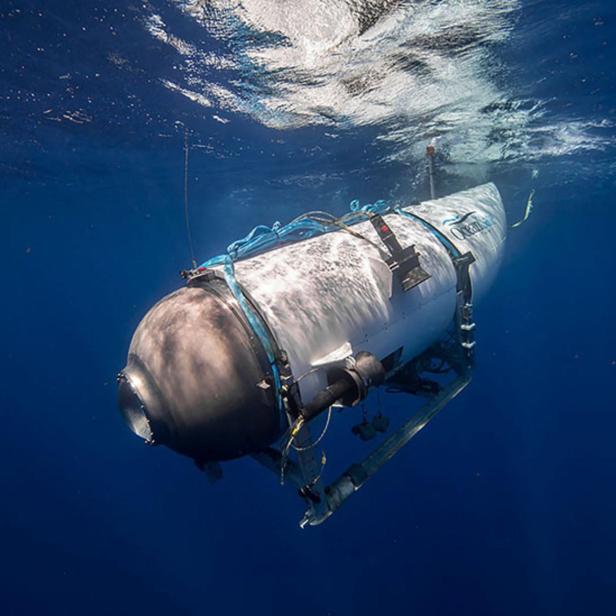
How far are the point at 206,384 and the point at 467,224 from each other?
4.56 meters

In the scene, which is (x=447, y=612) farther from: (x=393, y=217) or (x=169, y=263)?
(x=169, y=263)

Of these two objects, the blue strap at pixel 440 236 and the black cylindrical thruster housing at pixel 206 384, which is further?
the blue strap at pixel 440 236

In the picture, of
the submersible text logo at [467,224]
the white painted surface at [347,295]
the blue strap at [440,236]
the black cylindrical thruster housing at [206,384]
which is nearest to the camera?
the black cylindrical thruster housing at [206,384]

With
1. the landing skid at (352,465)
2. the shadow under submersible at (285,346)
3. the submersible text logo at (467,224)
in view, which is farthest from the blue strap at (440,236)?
the landing skid at (352,465)

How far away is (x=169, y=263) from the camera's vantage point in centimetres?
7344

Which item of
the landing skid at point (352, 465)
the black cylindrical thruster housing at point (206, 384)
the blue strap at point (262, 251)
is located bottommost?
the landing skid at point (352, 465)

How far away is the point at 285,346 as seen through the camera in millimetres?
2922

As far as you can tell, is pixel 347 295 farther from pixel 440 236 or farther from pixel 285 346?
pixel 440 236

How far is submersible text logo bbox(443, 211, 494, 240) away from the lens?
534cm

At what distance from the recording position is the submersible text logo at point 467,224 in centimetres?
534

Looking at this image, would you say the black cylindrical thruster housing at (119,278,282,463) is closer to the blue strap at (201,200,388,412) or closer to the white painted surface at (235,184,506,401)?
the blue strap at (201,200,388,412)

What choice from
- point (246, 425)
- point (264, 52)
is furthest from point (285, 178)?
point (246, 425)

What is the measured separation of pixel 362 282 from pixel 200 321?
162cm

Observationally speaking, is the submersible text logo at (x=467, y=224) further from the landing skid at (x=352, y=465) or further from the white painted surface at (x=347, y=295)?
the landing skid at (x=352, y=465)
